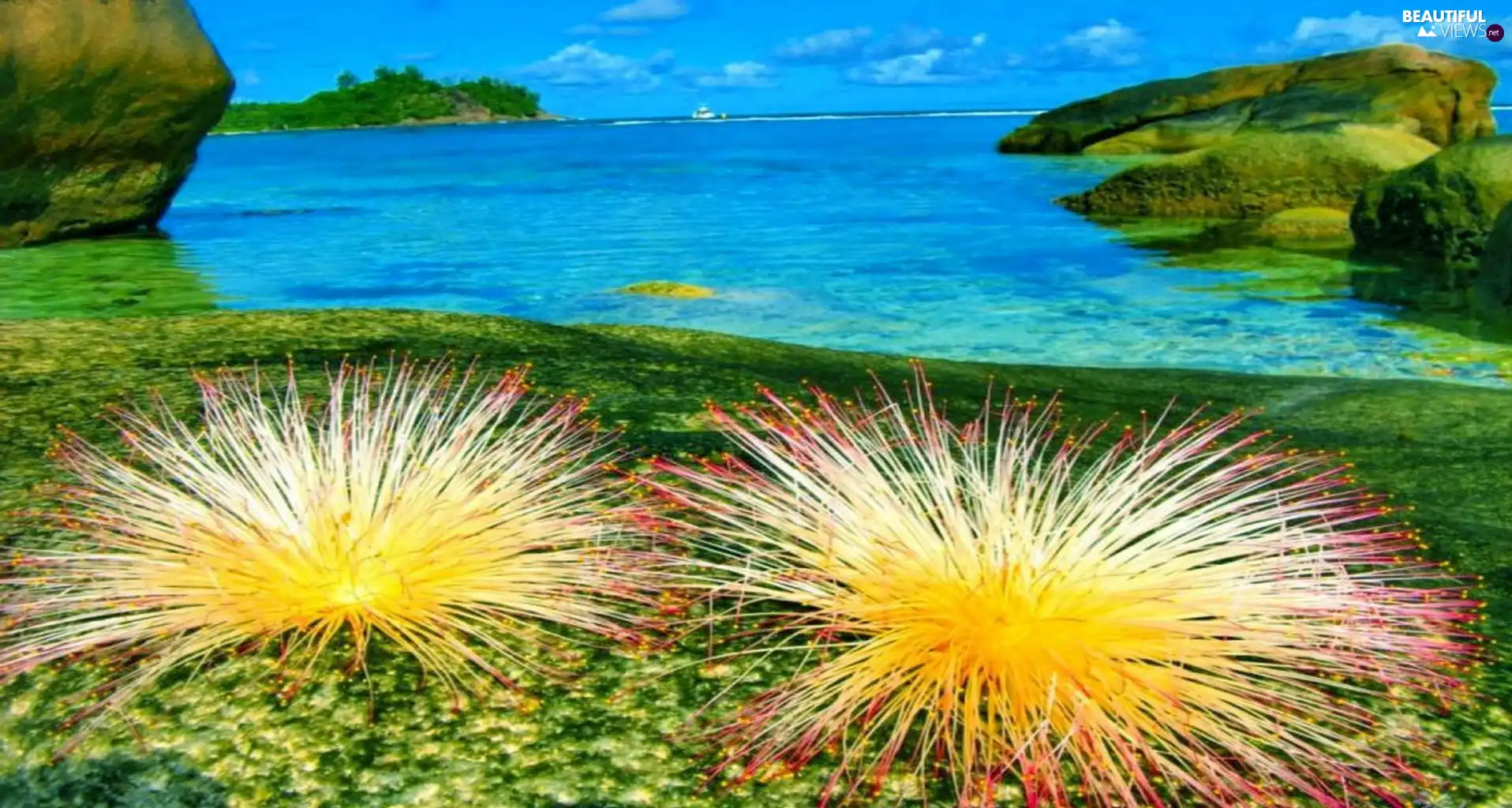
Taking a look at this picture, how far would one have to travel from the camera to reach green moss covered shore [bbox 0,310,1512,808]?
1856 millimetres

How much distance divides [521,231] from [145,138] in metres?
6.92

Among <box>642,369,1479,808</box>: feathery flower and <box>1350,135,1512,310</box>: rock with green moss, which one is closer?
<box>642,369,1479,808</box>: feathery flower

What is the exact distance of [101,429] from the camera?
3.38 m

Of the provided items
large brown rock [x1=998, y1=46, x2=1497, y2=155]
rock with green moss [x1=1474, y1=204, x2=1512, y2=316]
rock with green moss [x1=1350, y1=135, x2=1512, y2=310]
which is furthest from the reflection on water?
large brown rock [x1=998, y1=46, x2=1497, y2=155]

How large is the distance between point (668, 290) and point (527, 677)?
1344cm

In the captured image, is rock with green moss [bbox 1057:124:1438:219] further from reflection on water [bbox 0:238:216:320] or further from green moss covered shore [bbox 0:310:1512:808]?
green moss covered shore [bbox 0:310:1512:808]

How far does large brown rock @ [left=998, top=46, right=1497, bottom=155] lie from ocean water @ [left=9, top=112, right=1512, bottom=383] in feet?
26.5

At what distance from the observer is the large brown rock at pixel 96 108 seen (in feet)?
55.9

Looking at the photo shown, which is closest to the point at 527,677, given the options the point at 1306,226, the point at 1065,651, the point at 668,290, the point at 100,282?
the point at 1065,651

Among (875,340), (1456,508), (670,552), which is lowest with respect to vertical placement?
(875,340)

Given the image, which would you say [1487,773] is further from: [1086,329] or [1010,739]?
[1086,329]

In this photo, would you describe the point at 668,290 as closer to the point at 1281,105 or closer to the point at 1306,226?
the point at 1306,226

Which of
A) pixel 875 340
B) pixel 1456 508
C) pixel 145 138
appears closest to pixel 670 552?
pixel 1456 508

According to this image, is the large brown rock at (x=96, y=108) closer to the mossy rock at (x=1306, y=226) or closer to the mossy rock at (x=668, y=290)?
the mossy rock at (x=668, y=290)
